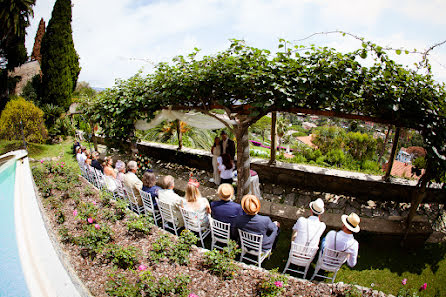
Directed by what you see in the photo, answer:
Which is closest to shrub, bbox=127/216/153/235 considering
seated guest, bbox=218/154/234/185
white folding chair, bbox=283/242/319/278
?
white folding chair, bbox=283/242/319/278

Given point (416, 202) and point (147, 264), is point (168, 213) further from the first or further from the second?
point (416, 202)

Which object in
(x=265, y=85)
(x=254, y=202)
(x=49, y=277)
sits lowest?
(x=49, y=277)

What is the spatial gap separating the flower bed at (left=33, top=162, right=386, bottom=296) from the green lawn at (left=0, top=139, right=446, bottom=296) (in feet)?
3.61

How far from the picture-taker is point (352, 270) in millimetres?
3746

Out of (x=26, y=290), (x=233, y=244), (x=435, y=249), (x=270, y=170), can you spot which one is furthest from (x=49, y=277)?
(x=435, y=249)

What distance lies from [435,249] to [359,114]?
9.27ft

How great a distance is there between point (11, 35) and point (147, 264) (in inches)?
840

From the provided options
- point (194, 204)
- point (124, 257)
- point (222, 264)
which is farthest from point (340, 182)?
point (124, 257)

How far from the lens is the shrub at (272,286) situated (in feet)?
8.61

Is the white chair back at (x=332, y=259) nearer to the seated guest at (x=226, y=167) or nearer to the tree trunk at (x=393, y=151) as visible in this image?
the seated guest at (x=226, y=167)

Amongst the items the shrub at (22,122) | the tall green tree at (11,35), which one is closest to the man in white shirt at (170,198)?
the shrub at (22,122)

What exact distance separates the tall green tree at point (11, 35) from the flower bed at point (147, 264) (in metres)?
18.1

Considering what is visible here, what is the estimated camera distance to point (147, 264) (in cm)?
312

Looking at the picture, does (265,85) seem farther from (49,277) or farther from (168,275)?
(49,277)
